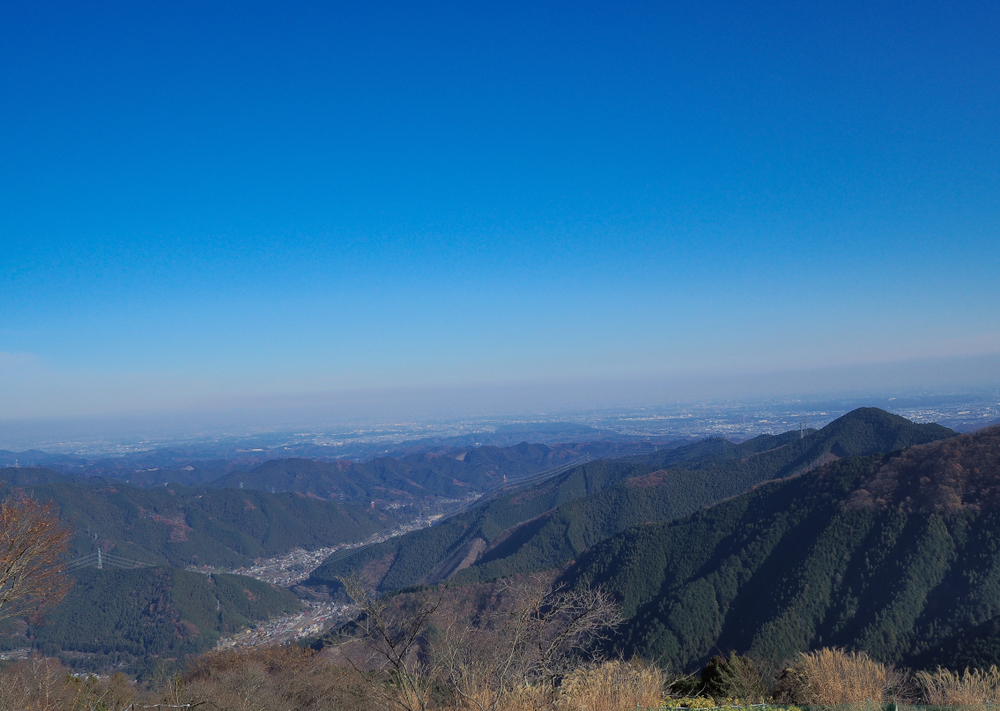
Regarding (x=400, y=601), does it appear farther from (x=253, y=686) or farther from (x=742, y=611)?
(x=253, y=686)

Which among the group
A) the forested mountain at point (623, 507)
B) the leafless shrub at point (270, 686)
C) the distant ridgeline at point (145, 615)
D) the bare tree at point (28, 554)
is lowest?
the distant ridgeline at point (145, 615)

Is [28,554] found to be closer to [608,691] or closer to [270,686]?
[608,691]

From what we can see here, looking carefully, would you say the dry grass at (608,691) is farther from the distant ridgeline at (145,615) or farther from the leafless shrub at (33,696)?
the distant ridgeline at (145,615)

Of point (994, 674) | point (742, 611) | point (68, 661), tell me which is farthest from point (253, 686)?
point (68, 661)

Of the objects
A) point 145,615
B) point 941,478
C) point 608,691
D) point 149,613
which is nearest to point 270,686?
point 608,691

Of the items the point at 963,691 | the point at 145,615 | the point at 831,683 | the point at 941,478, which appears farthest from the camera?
the point at 145,615

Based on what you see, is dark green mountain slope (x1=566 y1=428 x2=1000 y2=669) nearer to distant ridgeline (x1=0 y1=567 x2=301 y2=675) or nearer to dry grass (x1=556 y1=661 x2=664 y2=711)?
dry grass (x1=556 y1=661 x2=664 y2=711)

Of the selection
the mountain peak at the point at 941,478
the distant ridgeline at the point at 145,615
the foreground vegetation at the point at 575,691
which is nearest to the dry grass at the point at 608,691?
the foreground vegetation at the point at 575,691
